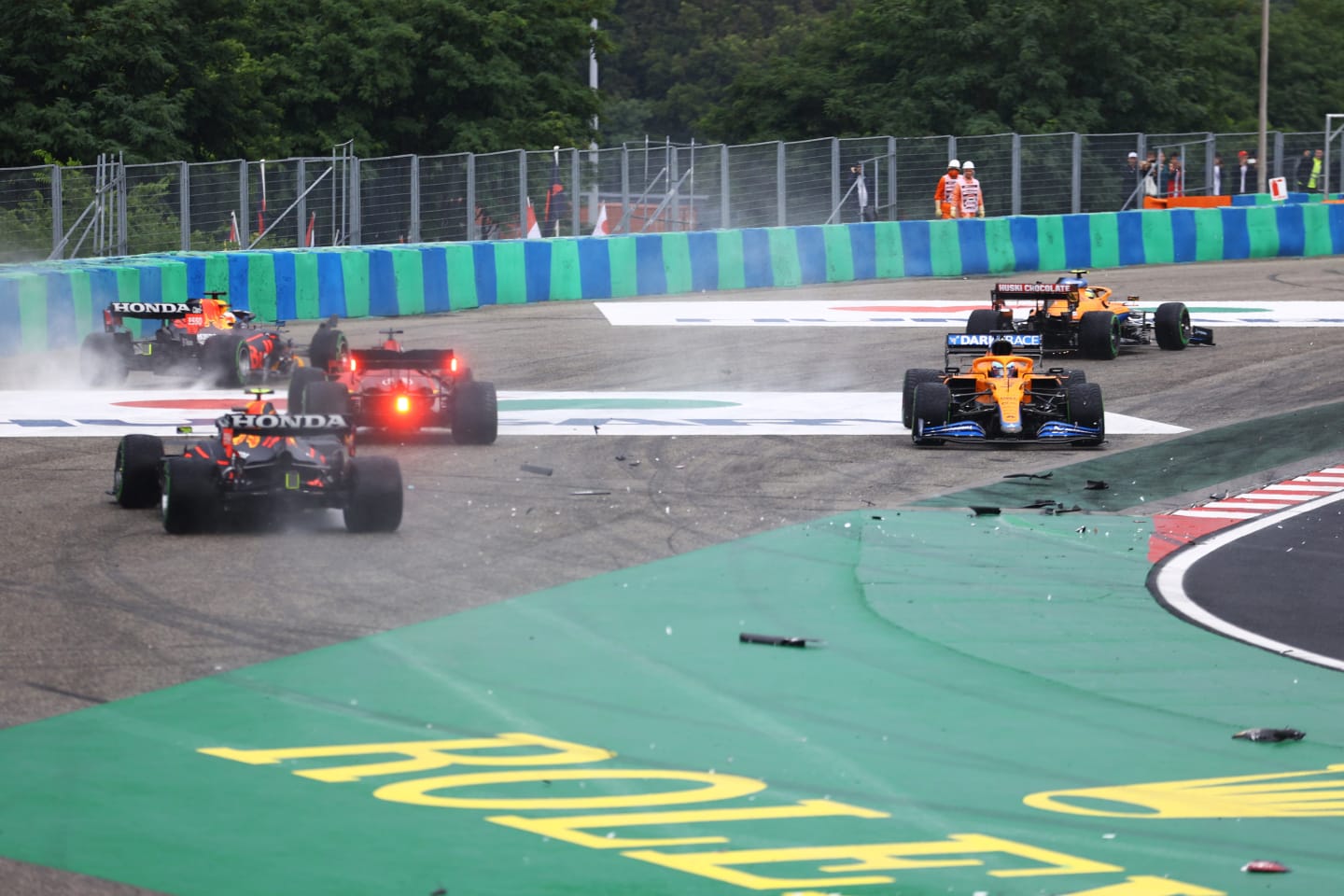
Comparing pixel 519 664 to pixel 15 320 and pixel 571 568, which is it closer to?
pixel 571 568

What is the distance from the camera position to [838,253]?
34.3m

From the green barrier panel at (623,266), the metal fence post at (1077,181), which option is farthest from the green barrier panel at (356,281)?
the metal fence post at (1077,181)

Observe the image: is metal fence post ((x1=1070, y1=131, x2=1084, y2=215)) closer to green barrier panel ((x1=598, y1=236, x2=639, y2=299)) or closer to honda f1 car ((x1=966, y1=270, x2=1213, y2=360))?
green barrier panel ((x1=598, y1=236, x2=639, y2=299))

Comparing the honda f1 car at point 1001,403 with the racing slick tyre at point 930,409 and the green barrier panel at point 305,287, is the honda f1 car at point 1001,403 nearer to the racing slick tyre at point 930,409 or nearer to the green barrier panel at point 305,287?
the racing slick tyre at point 930,409

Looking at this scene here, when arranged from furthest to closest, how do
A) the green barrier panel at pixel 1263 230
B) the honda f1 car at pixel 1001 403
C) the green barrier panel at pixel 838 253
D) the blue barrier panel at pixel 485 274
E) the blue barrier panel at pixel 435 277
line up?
the green barrier panel at pixel 1263 230 < the green barrier panel at pixel 838 253 < the blue barrier panel at pixel 485 274 < the blue barrier panel at pixel 435 277 < the honda f1 car at pixel 1001 403

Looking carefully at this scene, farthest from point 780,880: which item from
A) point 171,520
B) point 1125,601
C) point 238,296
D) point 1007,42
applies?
point 1007,42

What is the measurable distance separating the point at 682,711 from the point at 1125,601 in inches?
141

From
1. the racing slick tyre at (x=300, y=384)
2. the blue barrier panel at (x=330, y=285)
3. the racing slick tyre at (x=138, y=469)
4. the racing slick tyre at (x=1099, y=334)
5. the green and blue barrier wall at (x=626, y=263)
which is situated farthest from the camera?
the blue barrier panel at (x=330, y=285)

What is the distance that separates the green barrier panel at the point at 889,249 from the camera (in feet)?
115

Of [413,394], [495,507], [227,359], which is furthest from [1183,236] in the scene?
[495,507]

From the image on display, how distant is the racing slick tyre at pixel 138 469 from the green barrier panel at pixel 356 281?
14560 mm

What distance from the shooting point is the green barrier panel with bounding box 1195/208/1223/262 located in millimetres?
38281

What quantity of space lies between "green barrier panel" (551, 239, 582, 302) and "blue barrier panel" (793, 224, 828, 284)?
171 inches

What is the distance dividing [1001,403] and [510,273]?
47.2ft
